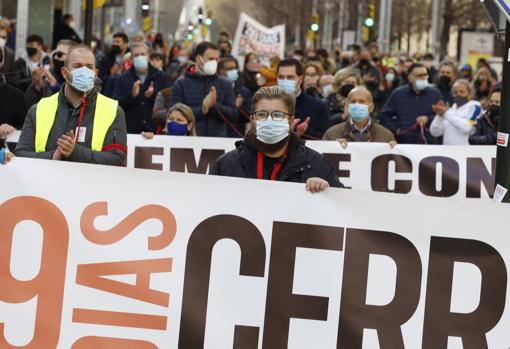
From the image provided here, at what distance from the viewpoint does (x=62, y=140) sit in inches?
275

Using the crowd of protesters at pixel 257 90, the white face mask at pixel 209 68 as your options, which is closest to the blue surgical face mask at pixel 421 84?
the crowd of protesters at pixel 257 90

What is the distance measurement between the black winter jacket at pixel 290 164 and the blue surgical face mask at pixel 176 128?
3.97 metres

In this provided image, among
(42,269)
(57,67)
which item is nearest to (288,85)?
(57,67)

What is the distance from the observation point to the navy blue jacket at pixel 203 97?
12.5 metres

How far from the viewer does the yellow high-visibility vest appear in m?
7.40

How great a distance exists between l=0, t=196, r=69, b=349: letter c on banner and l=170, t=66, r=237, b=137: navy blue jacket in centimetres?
613

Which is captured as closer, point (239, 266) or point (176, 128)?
point (239, 266)

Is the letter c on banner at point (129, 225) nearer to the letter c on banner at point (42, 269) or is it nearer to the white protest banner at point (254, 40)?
the letter c on banner at point (42, 269)

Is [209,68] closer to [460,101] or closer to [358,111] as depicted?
[358,111]

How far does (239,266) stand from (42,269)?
858 millimetres

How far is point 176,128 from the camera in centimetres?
1079

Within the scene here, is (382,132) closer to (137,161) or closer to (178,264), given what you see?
(137,161)

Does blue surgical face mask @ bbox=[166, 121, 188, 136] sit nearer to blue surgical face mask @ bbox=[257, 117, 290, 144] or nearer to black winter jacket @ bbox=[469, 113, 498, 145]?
black winter jacket @ bbox=[469, 113, 498, 145]

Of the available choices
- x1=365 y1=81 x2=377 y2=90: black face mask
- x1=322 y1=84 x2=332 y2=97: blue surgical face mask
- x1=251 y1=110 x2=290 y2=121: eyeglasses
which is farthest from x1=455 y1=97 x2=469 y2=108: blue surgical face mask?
x1=251 y1=110 x2=290 y2=121: eyeglasses
